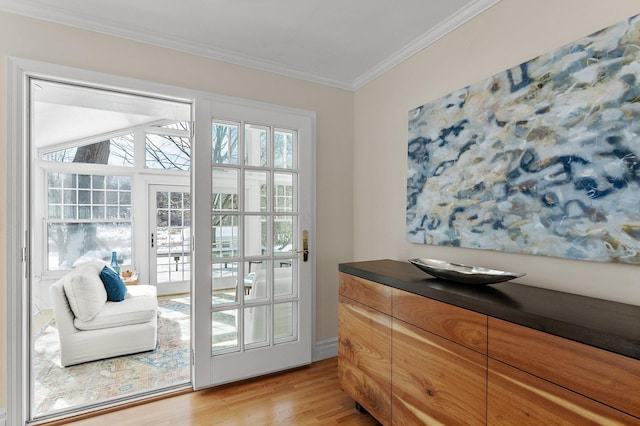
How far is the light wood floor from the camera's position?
1960 millimetres

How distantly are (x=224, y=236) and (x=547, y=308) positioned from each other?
2.00 metres

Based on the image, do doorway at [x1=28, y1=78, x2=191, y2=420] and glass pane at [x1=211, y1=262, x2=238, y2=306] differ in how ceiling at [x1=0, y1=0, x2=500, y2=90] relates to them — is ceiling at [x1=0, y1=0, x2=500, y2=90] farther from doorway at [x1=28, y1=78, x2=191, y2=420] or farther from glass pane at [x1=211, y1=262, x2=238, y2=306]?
glass pane at [x1=211, y1=262, x2=238, y2=306]

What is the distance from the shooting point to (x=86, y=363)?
2.74m

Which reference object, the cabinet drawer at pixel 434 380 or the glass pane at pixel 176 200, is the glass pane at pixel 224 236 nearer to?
the cabinet drawer at pixel 434 380

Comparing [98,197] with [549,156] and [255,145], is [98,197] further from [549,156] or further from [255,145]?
[549,156]

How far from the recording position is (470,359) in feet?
4.25

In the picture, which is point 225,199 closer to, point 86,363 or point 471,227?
point 471,227

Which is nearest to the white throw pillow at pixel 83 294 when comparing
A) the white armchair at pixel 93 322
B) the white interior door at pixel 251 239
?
the white armchair at pixel 93 322

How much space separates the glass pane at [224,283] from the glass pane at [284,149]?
2.89 ft

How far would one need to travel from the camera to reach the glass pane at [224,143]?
7.75ft

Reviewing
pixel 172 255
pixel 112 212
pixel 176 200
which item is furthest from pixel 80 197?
pixel 172 255

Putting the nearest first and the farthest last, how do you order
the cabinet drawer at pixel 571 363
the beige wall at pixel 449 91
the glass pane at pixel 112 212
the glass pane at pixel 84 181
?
the cabinet drawer at pixel 571 363, the beige wall at pixel 449 91, the glass pane at pixel 84 181, the glass pane at pixel 112 212

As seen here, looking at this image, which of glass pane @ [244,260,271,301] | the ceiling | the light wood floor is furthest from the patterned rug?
the ceiling

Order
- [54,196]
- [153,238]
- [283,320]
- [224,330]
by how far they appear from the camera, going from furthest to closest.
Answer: [153,238] < [54,196] < [283,320] < [224,330]
